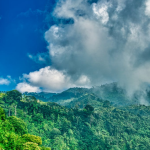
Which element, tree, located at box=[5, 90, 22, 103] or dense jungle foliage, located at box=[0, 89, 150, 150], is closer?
dense jungle foliage, located at box=[0, 89, 150, 150]

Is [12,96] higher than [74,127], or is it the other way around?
[12,96]

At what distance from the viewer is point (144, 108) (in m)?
114

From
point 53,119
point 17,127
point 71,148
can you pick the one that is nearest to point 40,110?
point 53,119

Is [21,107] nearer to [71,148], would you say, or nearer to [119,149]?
[71,148]

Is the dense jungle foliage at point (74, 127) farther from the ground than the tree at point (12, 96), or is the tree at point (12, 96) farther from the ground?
the tree at point (12, 96)

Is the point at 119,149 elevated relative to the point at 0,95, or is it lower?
lower

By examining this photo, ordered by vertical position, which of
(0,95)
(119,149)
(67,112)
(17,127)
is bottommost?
(119,149)

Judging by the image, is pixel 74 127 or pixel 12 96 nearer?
pixel 12 96

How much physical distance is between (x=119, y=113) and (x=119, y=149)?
29.8 meters

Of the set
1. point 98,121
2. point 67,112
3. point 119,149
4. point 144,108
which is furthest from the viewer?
point 144,108

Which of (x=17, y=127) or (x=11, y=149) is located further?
(x=17, y=127)

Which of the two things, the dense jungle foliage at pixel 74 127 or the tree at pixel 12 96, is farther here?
the tree at pixel 12 96

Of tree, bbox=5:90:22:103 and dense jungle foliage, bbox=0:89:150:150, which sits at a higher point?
tree, bbox=5:90:22:103

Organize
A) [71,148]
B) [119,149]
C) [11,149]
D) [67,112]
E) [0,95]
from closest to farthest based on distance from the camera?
[11,149]
[71,148]
[119,149]
[0,95]
[67,112]
